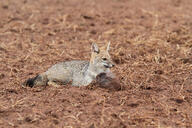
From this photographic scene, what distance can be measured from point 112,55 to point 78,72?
1.59 metres

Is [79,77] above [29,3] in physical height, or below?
below

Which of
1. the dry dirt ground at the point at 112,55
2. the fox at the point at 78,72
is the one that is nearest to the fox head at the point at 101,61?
the fox at the point at 78,72

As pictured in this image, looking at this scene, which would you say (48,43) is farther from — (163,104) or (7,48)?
(163,104)

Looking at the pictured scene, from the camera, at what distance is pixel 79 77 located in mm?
7547

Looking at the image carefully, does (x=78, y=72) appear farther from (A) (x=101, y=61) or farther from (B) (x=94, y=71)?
(A) (x=101, y=61)

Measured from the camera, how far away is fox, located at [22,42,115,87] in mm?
7438

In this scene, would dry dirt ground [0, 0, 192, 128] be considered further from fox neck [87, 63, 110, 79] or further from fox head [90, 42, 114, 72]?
fox head [90, 42, 114, 72]

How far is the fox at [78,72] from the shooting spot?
7438 millimetres

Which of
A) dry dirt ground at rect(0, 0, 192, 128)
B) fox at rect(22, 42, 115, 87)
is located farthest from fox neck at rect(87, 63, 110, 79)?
dry dirt ground at rect(0, 0, 192, 128)

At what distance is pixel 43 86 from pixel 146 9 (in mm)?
6681

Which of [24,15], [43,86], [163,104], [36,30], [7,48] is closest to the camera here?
[163,104]

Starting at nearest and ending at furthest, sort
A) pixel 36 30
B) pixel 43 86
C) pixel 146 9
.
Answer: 1. pixel 43 86
2. pixel 36 30
3. pixel 146 9

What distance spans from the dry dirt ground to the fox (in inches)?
9.7

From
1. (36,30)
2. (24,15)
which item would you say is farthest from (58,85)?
(24,15)
